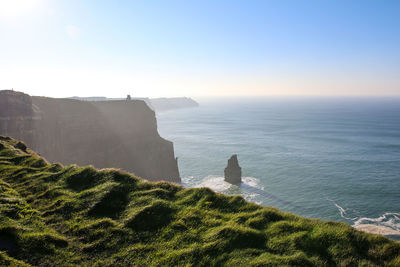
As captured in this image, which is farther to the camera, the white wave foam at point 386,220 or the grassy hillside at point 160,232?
the white wave foam at point 386,220

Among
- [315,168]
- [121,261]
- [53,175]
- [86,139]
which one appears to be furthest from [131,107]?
[121,261]

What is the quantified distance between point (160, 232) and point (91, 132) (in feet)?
168

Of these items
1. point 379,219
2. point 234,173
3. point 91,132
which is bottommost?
point 379,219

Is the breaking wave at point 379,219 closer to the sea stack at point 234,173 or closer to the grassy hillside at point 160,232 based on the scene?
the sea stack at point 234,173

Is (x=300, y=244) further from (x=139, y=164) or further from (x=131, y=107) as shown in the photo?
(x=131, y=107)

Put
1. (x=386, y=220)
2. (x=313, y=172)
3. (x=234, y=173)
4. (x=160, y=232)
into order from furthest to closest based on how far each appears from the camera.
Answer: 1. (x=313, y=172)
2. (x=234, y=173)
3. (x=386, y=220)
4. (x=160, y=232)

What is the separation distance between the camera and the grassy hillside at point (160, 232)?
796 cm

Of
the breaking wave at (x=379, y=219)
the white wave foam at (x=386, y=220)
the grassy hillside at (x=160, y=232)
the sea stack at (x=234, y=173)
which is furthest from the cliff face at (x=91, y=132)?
the white wave foam at (x=386, y=220)

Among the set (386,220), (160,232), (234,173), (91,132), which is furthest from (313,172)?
(160,232)

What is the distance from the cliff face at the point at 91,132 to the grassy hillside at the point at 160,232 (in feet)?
109

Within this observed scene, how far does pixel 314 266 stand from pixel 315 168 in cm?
6570

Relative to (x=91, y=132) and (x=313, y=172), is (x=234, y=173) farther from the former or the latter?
(x=91, y=132)

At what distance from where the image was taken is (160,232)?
984cm

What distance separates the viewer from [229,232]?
30.3 feet
